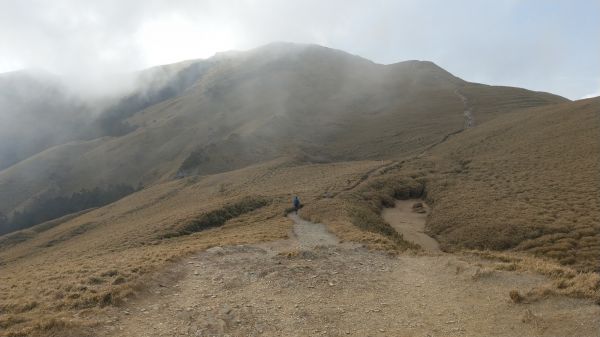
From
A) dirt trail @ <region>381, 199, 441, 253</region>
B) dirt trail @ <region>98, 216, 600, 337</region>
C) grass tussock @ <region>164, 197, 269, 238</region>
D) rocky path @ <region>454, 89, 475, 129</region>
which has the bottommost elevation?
dirt trail @ <region>381, 199, 441, 253</region>

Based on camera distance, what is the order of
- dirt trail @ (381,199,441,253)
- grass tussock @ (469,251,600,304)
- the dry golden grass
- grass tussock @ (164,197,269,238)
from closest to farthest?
grass tussock @ (469,251,600,304)
the dry golden grass
dirt trail @ (381,199,441,253)
grass tussock @ (164,197,269,238)

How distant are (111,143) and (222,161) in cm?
6485

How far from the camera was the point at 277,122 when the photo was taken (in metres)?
110

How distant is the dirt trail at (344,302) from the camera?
40.3 ft

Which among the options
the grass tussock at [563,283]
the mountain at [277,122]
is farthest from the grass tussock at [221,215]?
the mountain at [277,122]

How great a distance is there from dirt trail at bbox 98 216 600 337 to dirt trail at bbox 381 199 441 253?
9.95m

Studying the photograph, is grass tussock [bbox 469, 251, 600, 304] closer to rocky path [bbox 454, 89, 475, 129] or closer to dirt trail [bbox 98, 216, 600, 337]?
dirt trail [bbox 98, 216, 600, 337]

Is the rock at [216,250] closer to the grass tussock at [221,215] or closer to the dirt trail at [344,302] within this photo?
the dirt trail at [344,302]

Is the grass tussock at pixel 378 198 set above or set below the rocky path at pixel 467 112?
below

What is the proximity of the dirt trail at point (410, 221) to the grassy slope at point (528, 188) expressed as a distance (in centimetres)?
103

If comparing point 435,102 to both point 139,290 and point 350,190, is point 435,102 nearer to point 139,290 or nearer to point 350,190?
point 350,190

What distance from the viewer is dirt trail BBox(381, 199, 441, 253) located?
30225 millimetres

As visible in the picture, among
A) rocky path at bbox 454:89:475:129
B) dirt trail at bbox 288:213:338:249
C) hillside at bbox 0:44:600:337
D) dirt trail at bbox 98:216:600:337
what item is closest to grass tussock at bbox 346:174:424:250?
hillside at bbox 0:44:600:337

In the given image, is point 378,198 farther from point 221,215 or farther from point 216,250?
point 216,250
